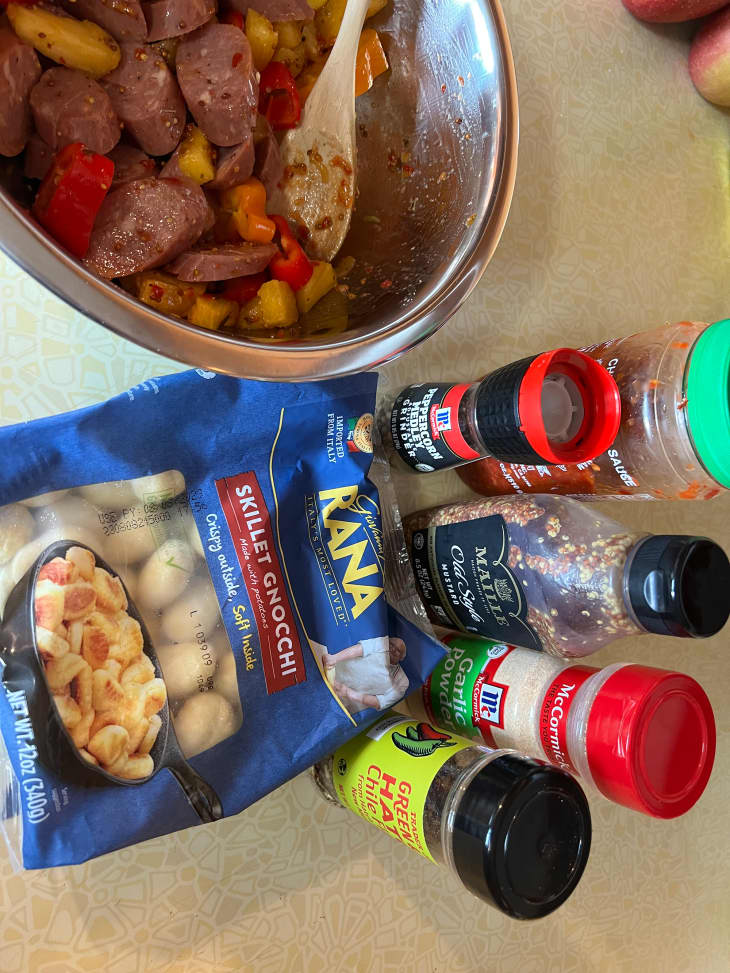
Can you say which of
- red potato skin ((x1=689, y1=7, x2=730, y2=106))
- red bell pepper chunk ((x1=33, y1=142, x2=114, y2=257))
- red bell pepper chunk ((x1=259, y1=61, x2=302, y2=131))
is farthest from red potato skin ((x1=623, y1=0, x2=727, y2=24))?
red bell pepper chunk ((x1=33, y1=142, x2=114, y2=257))

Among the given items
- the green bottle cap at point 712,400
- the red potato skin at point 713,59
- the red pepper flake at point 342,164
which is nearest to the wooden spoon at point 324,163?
the red pepper flake at point 342,164

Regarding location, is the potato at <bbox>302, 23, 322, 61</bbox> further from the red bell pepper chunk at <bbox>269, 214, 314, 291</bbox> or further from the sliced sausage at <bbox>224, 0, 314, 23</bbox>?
the red bell pepper chunk at <bbox>269, 214, 314, 291</bbox>

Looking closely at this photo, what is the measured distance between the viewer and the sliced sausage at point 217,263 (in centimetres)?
58

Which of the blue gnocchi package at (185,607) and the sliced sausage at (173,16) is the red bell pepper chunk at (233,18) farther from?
the blue gnocchi package at (185,607)

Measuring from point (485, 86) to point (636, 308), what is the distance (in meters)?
0.40

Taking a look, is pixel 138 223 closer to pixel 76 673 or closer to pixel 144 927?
pixel 76 673

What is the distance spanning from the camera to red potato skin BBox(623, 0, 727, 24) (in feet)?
2.83

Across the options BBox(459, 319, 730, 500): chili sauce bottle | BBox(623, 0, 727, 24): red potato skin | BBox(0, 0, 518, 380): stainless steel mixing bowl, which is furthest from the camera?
BBox(623, 0, 727, 24): red potato skin

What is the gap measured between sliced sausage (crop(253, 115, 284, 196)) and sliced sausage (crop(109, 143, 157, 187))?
92mm

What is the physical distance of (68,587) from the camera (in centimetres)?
52

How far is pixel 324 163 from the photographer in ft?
2.20

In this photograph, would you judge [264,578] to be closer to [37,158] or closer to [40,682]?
[40,682]

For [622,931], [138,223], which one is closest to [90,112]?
[138,223]

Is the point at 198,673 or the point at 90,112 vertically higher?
the point at 90,112
